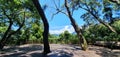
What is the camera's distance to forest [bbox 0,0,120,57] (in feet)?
62.8

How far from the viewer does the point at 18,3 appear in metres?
20.6

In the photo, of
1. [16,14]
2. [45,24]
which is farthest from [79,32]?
[16,14]

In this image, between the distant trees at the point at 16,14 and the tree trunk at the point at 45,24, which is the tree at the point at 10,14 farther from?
the tree trunk at the point at 45,24

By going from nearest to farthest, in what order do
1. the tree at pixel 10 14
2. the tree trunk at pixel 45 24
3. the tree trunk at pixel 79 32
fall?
the tree trunk at pixel 45 24 < the tree trunk at pixel 79 32 < the tree at pixel 10 14

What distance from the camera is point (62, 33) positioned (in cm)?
3045

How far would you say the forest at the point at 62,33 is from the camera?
19.2 meters

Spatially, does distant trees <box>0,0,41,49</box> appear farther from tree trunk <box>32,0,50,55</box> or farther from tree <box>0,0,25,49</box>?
tree trunk <box>32,0,50,55</box>

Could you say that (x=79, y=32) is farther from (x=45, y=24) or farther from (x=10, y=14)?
(x=10, y=14)

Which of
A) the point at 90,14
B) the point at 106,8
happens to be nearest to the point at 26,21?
the point at 90,14

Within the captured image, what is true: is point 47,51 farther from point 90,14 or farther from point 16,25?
point 90,14

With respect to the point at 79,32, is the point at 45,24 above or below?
above

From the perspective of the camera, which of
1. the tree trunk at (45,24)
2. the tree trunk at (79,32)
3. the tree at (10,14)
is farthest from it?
the tree at (10,14)

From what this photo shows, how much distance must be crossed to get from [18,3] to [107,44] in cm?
871

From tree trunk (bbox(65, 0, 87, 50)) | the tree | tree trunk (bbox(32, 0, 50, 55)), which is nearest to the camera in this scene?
tree trunk (bbox(32, 0, 50, 55))
